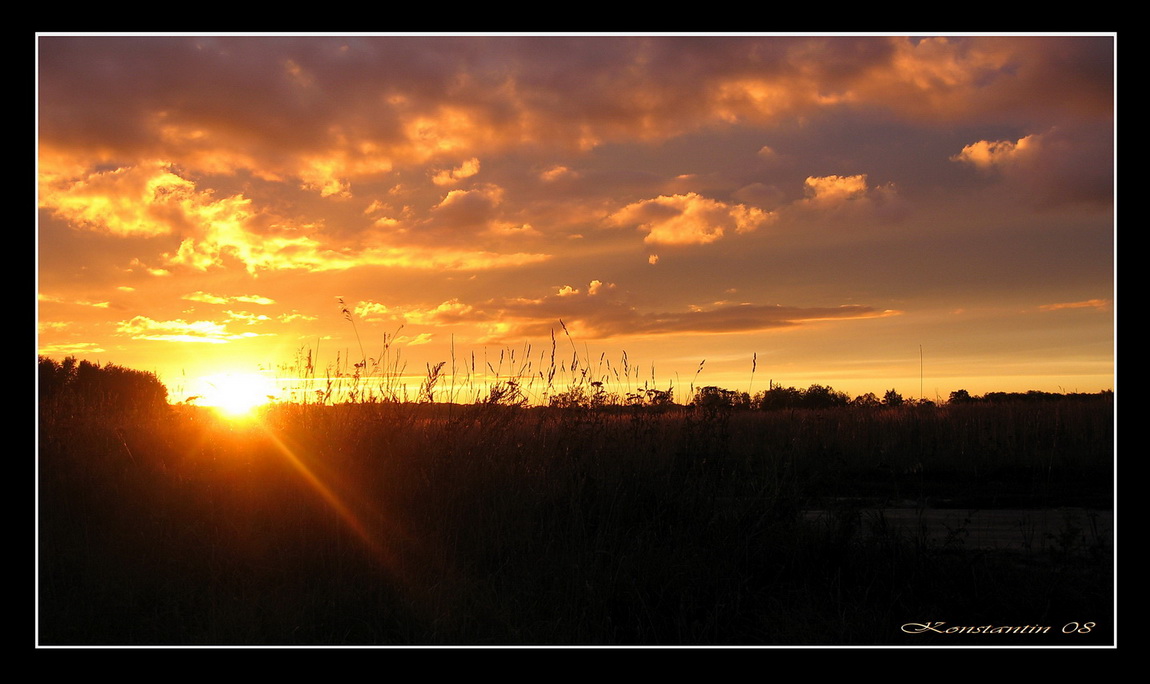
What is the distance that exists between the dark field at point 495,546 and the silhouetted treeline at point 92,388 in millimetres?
1670

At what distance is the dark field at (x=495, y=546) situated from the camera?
13.7 feet

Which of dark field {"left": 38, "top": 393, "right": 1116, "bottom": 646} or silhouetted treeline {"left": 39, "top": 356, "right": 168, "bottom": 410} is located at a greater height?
silhouetted treeline {"left": 39, "top": 356, "right": 168, "bottom": 410}

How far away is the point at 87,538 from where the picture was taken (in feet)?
17.1

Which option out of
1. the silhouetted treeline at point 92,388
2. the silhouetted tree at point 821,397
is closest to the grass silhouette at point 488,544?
the silhouetted treeline at point 92,388

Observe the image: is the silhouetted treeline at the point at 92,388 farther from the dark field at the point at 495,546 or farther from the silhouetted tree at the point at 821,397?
→ the silhouetted tree at the point at 821,397

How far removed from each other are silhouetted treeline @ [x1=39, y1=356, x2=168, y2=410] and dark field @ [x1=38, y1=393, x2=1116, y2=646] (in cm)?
167

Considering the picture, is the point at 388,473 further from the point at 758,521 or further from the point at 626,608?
the point at 758,521

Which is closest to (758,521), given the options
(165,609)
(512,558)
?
(512,558)

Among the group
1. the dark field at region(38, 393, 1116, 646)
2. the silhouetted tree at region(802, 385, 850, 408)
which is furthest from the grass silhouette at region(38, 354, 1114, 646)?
the silhouetted tree at region(802, 385, 850, 408)

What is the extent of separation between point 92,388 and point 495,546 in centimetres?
912

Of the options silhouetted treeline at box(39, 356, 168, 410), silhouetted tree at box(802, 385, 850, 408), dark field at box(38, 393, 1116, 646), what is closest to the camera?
dark field at box(38, 393, 1116, 646)

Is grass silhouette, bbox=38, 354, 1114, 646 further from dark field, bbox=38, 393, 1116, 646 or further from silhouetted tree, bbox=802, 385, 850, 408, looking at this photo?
silhouetted tree, bbox=802, 385, 850, 408

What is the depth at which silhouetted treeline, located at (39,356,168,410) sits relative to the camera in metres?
8.62

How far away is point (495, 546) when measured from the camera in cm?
495
